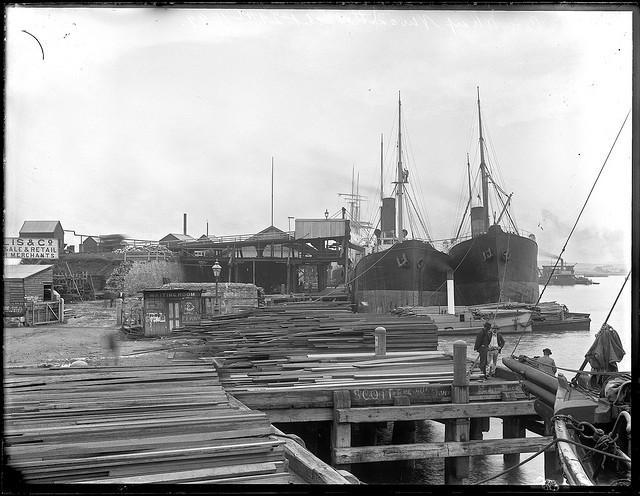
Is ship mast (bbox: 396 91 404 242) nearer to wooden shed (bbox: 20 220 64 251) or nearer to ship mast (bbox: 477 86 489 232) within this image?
ship mast (bbox: 477 86 489 232)

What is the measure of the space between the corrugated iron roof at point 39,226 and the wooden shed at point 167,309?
3359 cm

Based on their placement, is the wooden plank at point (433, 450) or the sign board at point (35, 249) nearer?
the wooden plank at point (433, 450)

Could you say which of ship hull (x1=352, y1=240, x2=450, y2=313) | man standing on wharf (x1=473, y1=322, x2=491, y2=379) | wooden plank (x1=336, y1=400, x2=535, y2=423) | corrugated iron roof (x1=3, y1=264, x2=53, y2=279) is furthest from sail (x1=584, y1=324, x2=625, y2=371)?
ship hull (x1=352, y1=240, x2=450, y2=313)

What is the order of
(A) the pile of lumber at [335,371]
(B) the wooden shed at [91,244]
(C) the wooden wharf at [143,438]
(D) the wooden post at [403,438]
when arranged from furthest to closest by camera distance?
(B) the wooden shed at [91,244], (D) the wooden post at [403,438], (A) the pile of lumber at [335,371], (C) the wooden wharf at [143,438]

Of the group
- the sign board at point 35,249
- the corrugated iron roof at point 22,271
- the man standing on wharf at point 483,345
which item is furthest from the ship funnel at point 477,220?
the man standing on wharf at point 483,345

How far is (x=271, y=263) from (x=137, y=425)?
2136 inches

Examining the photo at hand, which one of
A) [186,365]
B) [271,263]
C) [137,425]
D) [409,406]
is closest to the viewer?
[137,425]

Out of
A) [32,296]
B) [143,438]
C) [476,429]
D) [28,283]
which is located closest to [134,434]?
[143,438]

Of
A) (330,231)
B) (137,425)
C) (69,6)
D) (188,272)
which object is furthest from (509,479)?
(188,272)

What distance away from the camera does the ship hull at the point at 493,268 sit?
43625 mm

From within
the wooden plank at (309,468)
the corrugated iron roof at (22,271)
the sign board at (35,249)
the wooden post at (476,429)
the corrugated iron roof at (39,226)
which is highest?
the corrugated iron roof at (39,226)

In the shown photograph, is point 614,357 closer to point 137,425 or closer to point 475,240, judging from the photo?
point 137,425

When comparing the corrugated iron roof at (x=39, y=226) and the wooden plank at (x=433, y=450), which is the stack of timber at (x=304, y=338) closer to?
the wooden plank at (x=433, y=450)

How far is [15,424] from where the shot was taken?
21.8ft
